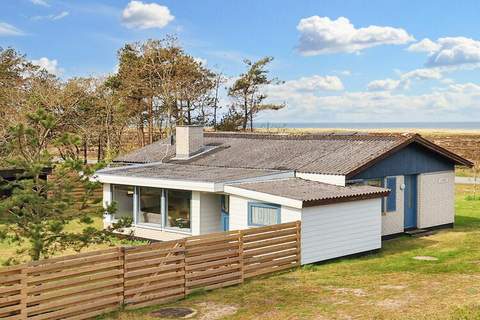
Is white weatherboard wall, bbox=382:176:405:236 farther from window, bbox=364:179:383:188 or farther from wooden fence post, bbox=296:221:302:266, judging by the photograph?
wooden fence post, bbox=296:221:302:266

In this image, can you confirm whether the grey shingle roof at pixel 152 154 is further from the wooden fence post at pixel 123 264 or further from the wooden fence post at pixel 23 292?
the wooden fence post at pixel 23 292

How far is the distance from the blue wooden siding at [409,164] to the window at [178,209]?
241 inches

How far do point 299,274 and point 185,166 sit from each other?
10.1 m

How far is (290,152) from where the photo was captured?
81.1 feet

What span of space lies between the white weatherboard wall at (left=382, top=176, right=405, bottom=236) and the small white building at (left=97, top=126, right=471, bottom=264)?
0.13ft

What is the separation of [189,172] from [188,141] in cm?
436

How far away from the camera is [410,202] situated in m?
24.0

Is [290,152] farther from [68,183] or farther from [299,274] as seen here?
[68,183]

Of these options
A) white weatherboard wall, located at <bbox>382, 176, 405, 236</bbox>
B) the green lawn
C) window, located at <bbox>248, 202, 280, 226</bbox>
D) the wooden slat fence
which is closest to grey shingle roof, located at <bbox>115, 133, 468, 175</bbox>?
white weatherboard wall, located at <bbox>382, 176, 405, 236</bbox>

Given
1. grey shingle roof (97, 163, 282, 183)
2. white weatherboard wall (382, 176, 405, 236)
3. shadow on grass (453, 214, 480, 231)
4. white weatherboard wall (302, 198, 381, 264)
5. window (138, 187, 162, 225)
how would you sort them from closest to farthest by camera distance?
white weatherboard wall (302, 198, 381, 264) → grey shingle roof (97, 163, 282, 183) → white weatherboard wall (382, 176, 405, 236) → window (138, 187, 162, 225) → shadow on grass (453, 214, 480, 231)

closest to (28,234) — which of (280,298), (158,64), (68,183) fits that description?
(68,183)

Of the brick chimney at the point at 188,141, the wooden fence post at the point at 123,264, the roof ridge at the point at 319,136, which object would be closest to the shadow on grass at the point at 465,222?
the roof ridge at the point at 319,136

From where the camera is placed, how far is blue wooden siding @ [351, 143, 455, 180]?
22125mm

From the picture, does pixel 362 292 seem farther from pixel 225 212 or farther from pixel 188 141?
pixel 188 141
